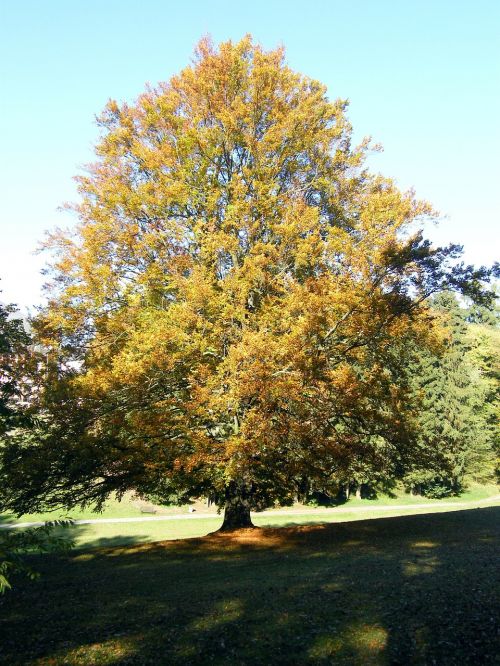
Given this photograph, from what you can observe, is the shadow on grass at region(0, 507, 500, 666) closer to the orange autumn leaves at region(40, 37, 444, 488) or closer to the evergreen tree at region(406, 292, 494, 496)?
the orange autumn leaves at region(40, 37, 444, 488)

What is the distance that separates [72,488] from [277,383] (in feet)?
23.0

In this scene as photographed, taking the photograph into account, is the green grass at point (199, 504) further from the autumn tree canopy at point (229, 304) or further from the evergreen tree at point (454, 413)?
the autumn tree canopy at point (229, 304)

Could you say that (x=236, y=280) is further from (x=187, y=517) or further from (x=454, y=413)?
(x=454, y=413)

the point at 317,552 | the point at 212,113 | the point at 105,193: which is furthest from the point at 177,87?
the point at 317,552

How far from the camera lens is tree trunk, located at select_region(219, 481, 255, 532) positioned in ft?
51.9

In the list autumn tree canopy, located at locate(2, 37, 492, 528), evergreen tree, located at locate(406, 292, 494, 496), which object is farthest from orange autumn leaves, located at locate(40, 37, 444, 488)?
evergreen tree, located at locate(406, 292, 494, 496)

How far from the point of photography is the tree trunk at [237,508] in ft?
51.9

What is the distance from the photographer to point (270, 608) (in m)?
7.27

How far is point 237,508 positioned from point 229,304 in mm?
6962

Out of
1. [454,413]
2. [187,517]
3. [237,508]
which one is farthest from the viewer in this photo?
[454,413]

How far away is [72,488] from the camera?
46.6ft

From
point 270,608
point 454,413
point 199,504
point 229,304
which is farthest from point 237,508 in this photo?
point 454,413

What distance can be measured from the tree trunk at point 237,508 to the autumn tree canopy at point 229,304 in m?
0.06

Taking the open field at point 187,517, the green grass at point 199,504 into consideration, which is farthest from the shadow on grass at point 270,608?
the green grass at point 199,504
